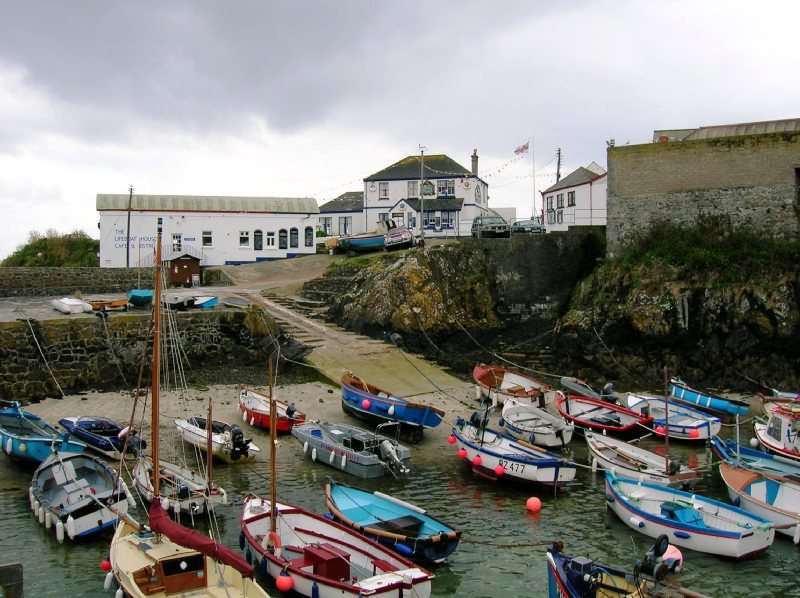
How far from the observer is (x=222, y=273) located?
1698 inches

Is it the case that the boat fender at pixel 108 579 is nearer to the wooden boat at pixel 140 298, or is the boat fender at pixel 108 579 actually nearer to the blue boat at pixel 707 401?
the wooden boat at pixel 140 298

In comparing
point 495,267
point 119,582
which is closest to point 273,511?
point 119,582

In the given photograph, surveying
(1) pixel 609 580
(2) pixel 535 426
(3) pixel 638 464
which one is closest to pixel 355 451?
(2) pixel 535 426

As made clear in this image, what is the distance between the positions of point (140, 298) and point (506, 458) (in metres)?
19.0

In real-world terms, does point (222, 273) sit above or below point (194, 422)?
above

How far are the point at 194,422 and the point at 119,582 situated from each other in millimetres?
8963

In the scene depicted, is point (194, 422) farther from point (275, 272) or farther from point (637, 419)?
point (275, 272)

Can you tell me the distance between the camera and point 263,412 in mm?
23047

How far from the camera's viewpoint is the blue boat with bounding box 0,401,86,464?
18438mm

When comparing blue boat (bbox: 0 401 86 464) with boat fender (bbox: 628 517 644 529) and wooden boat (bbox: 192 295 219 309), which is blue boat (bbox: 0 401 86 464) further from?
boat fender (bbox: 628 517 644 529)

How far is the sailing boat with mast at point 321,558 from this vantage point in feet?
38.7

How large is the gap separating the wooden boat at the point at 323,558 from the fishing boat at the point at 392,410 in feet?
25.7

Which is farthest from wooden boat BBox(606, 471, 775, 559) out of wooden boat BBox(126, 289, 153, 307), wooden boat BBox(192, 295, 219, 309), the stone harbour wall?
wooden boat BBox(126, 289, 153, 307)

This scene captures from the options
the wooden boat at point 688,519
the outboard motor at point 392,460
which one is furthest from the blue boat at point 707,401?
the outboard motor at point 392,460
